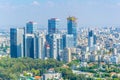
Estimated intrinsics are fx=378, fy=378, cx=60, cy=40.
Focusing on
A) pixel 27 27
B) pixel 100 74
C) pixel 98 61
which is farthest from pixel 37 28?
pixel 100 74

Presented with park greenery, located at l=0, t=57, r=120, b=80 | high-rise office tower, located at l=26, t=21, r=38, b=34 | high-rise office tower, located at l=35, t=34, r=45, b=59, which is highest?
Result: high-rise office tower, located at l=26, t=21, r=38, b=34

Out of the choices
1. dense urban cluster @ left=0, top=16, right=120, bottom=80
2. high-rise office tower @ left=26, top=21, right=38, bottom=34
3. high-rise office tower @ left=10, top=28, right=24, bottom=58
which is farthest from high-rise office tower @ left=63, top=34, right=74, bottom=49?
high-rise office tower @ left=10, top=28, right=24, bottom=58

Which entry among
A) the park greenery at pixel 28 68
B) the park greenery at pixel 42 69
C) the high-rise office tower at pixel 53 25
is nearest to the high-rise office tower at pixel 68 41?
the high-rise office tower at pixel 53 25

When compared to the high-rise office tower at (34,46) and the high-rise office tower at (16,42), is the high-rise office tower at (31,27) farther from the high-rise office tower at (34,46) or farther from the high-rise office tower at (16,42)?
the high-rise office tower at (34,46)

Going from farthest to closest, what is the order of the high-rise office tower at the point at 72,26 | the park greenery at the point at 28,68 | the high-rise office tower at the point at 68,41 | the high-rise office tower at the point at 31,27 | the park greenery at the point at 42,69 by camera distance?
the high-rise office tower at the point at 72,26 < the high-rise office tower at the point at 31,27 < the high-rise office tower at the point at 68,41 < the park greenery at the point at 42,69 < the park greenery at the point at 28,68

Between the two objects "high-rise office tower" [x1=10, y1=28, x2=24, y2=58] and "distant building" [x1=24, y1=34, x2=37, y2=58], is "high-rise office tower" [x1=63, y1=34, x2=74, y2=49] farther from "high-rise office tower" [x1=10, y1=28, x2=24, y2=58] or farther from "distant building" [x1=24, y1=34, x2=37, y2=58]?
"high-rise office tower" [x1=10, y1=28, x2=24, y2=58]

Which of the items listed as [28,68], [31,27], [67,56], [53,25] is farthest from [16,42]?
[53,25]

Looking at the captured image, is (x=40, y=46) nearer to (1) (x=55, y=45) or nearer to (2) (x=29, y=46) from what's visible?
(2) (x=29, y=46)
